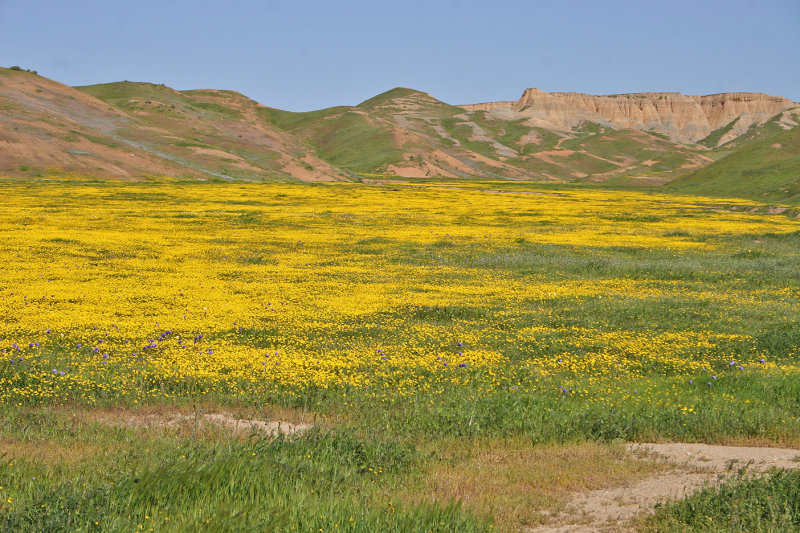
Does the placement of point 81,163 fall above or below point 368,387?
above

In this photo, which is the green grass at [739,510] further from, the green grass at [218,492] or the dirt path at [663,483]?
the green grass at [218,492]

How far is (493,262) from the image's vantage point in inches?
1078

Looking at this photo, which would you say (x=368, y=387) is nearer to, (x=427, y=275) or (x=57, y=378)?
(x=57, y=378)

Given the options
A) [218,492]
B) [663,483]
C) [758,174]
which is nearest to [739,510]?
[663,483]

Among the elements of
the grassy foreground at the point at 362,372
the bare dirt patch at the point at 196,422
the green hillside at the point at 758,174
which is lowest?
the bare dirt patch at the point at 196,422

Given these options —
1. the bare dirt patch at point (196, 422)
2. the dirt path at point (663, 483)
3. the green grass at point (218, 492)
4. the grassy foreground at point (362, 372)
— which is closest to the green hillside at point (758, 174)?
the grassy foreground at point (362, 372)

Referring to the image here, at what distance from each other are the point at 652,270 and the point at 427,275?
8946 mm

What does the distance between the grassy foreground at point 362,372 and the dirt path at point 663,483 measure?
1.11ft

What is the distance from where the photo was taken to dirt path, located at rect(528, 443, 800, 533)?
261 inches

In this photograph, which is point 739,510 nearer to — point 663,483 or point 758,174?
point 663,483

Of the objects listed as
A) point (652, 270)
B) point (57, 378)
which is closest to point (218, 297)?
point (57, 378)

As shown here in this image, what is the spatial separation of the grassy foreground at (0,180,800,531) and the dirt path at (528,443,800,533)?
339 mm

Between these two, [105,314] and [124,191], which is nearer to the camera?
[105,314]

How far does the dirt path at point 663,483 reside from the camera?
662cm
